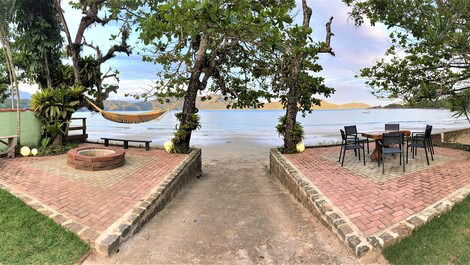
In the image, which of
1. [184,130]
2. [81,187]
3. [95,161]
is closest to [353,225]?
[81,187]

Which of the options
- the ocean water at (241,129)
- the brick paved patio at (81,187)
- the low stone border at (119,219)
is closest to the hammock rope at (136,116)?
the ocean water at (241,129)

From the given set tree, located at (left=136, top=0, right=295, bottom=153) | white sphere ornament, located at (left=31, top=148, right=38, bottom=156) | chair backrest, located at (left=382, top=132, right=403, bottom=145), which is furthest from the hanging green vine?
chair backrest, located at (left=382, top=132, right=403, bottom=145)

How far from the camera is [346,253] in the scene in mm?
3076

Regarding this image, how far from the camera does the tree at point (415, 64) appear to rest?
6.09 m

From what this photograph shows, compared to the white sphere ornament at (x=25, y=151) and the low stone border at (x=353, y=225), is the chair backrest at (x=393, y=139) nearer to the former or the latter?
the low stone border at (x=353, y=225)

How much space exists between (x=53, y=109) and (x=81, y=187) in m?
5.05

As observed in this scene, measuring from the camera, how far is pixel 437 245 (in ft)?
9.65

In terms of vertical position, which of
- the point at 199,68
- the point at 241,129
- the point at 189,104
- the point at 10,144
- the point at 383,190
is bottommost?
the point at 241,129

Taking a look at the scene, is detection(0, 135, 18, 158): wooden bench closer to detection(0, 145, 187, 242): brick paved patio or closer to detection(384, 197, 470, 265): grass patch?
detection(0, 145, 187, 242): brick paved patio

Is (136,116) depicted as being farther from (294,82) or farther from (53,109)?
(294,82)

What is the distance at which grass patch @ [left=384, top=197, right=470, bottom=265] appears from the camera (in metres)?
2.76

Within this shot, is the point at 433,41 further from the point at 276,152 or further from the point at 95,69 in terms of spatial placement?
the point at 95,69

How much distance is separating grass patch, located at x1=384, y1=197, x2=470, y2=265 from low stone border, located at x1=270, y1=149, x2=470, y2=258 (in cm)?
9

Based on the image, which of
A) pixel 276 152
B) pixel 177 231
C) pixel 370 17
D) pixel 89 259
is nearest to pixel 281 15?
pixel 177 231
